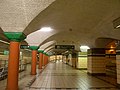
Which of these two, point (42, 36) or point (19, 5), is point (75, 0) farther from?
point (42, 36)

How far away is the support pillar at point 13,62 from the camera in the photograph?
616 cm

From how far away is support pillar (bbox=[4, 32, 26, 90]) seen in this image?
616 cm

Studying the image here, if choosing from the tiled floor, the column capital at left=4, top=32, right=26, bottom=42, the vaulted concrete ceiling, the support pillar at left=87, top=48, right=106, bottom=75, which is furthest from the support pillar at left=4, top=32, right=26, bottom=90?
the support pillar at left=87, top=48, right=106, bottom=75

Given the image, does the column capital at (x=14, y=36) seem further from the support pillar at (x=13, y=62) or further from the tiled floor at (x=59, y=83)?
the tiled floor at (x=59, y=83)

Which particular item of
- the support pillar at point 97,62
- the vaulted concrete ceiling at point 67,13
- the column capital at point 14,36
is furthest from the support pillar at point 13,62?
the support pillar at point 97,62

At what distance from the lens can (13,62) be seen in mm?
6238

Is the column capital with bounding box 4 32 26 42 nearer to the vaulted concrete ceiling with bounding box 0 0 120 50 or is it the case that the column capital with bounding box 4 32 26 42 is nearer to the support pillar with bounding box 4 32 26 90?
the support pillar with bounding box 4 32 26 90

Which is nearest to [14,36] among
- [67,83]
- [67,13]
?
[67,13]

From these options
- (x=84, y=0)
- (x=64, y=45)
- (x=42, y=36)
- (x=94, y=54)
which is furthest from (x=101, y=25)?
(x=64, y=45)

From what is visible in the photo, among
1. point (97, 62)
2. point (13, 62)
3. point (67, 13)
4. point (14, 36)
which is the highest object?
point (67, 13)

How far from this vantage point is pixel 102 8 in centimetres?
723

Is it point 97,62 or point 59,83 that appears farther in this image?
point 97,62

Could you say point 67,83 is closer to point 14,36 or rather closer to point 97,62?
point 14,36

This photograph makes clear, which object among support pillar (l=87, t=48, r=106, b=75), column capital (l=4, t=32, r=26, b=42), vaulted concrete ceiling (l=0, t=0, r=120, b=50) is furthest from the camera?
support pillar (l=87, t=48, r=106, b=75)
